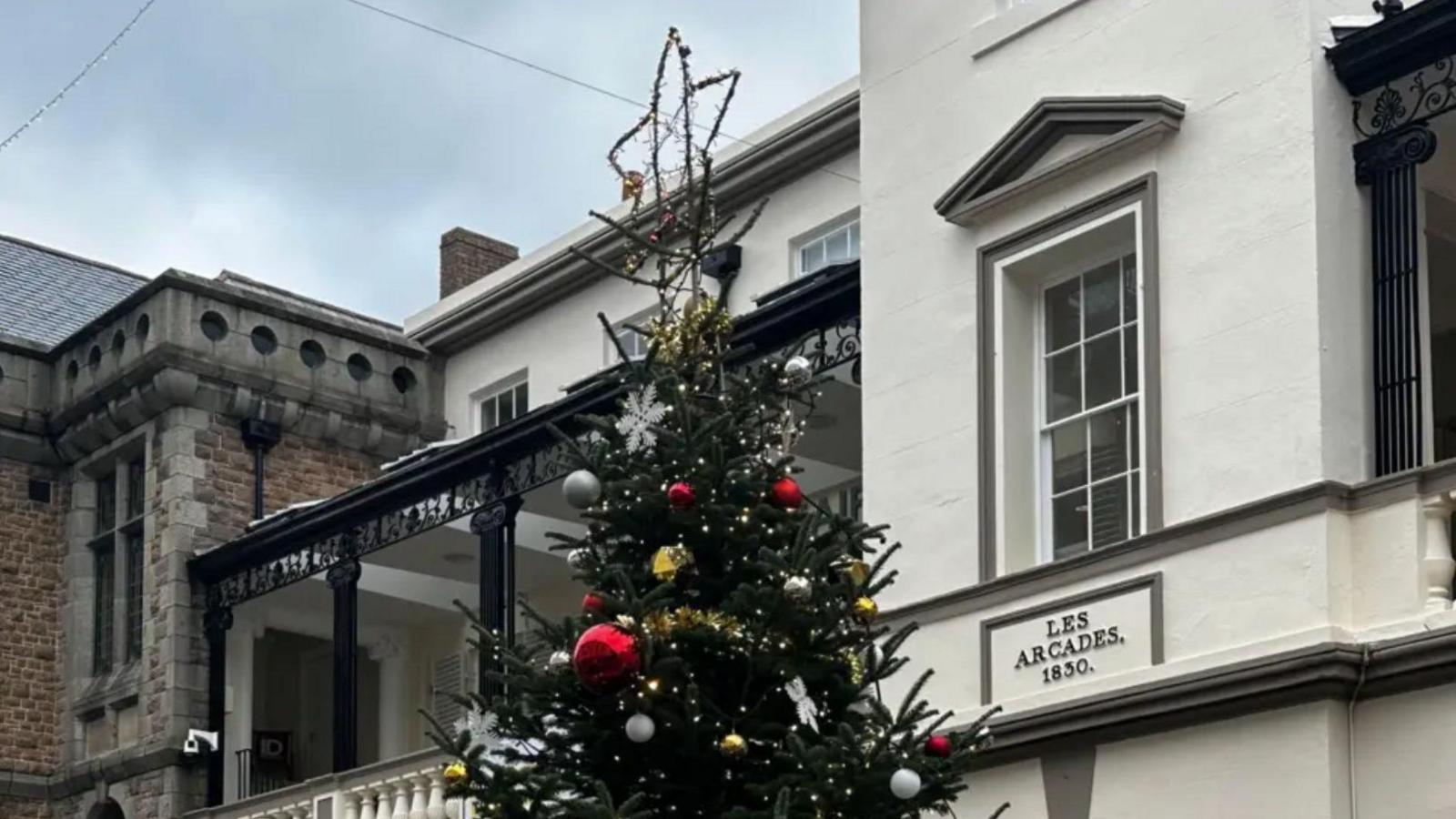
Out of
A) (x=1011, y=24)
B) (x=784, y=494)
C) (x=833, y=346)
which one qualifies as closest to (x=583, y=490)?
(x=784, y=494)

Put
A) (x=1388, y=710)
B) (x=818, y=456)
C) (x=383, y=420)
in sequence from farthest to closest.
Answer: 1. (x=383, y=420)
2. (x=818, y=456)
3. (x=1388, y=710)

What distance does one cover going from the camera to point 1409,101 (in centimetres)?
1280

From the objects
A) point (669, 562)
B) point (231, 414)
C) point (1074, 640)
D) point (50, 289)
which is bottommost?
point (669, 562)

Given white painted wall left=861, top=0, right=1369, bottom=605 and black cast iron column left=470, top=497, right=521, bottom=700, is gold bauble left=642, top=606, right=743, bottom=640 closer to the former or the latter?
white painted wall left=861, top=0, right=1369, bottom=605

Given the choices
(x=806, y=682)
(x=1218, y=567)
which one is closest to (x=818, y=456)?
(x=1218, y=567)

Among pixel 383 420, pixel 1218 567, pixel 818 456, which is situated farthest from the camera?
pixel 383 420

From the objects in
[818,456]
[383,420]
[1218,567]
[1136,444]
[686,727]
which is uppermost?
[383,420]

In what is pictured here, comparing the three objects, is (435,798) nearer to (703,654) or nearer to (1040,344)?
(1040,344)

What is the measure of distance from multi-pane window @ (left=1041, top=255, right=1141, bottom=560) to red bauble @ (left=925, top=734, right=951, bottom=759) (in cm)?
340

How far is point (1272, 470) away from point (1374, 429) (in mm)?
583

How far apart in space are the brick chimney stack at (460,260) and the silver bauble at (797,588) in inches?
718

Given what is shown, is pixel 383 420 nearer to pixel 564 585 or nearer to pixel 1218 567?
pixel 564 585

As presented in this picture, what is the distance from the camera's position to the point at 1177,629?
12.9 meters

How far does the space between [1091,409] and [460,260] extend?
49.5 feet
